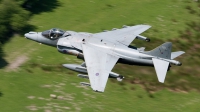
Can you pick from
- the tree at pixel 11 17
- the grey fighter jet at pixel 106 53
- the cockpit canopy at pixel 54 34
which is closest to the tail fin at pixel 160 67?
the grey fighter jet at pixel 106 53

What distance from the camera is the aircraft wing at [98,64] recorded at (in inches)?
1507

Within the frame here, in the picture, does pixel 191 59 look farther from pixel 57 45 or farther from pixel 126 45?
pixel 57 45

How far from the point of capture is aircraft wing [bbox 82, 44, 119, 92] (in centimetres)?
3828

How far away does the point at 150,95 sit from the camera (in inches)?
2010

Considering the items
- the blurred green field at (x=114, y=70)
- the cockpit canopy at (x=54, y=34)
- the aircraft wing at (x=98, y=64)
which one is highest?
the cockpit canopy at (x=54, y=34)

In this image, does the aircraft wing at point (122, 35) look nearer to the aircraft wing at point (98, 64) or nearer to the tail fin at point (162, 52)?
the aircraft wing at point (98, 64)

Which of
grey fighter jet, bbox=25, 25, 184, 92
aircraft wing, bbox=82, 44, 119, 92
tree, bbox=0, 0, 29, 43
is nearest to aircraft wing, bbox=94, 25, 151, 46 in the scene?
grey fighter jet, bbox=25, 25, 184, 92

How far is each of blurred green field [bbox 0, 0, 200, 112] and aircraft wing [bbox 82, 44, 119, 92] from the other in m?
6.48

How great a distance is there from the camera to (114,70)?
53188mm

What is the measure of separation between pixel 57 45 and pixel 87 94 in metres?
6.97

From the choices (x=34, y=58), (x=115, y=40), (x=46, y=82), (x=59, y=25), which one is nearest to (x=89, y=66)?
(x=115, y=40)

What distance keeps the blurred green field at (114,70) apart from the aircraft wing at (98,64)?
255 inches

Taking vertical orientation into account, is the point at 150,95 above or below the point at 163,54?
below

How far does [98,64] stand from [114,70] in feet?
39.4
